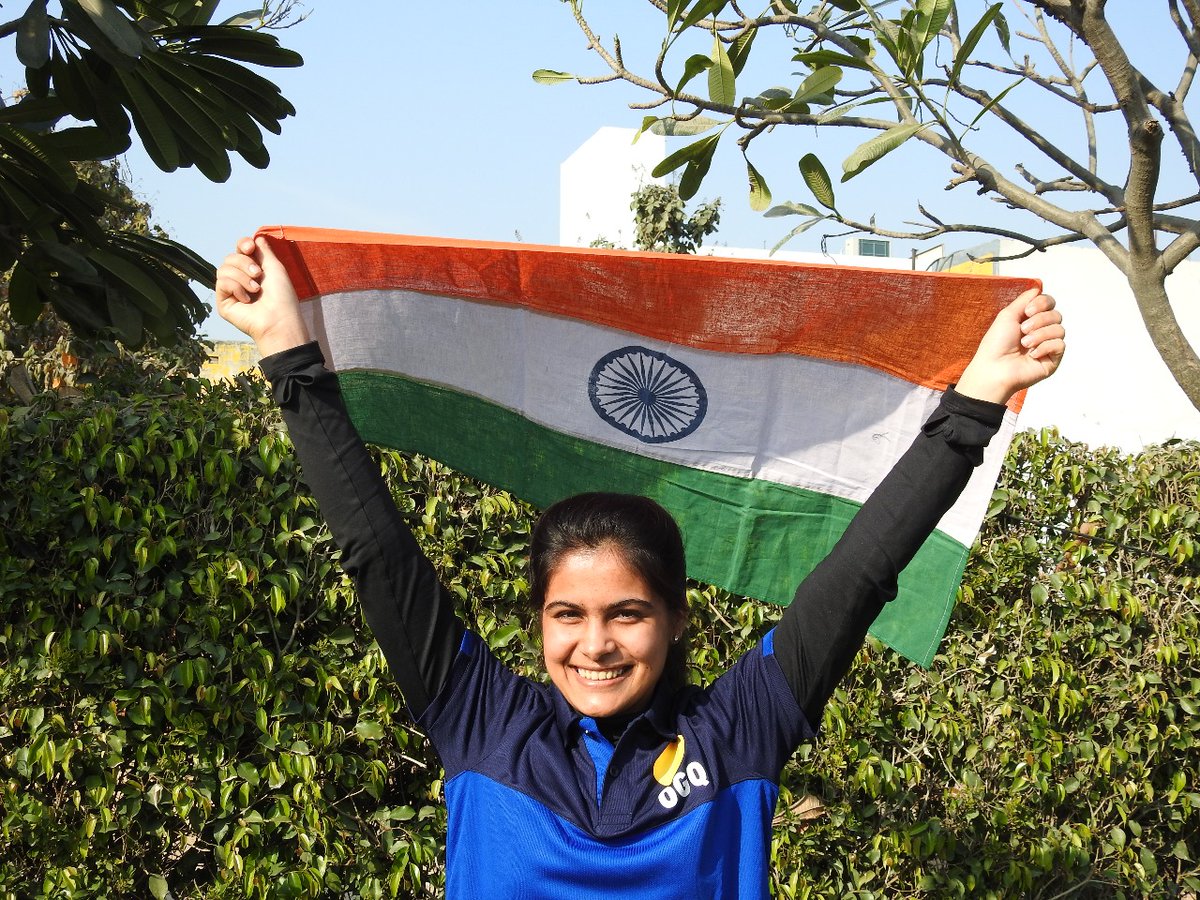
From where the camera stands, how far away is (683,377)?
233 cm

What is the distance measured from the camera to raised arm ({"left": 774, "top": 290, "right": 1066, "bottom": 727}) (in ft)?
5.63

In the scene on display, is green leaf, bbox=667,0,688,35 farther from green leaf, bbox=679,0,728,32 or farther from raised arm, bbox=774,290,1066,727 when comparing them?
raised arm, bbox=774,290,1066,727

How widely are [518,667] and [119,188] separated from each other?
830 centimetres

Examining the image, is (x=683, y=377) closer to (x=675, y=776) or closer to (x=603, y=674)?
(x=603, y=674)

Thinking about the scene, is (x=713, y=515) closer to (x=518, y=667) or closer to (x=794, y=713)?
(x=794, y=713)

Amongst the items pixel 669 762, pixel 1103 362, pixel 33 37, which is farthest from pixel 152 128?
pixel 1103 362

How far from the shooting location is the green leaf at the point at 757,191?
2695 millimetres

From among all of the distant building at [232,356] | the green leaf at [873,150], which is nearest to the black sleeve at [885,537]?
the green leaf at [873,150]

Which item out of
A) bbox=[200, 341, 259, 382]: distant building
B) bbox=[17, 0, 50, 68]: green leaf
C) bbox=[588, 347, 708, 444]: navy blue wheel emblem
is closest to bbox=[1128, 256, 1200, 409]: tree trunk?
bbox=[588, 347, 708, 444]: navy blue wheel emblem

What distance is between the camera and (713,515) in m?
2.43

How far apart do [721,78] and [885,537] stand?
1.23 meters

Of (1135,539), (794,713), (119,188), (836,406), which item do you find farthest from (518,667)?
(119,188)

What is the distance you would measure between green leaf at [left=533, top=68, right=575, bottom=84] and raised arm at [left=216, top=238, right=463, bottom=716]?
1.20 metres

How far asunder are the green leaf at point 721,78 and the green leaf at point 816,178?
26 centimetres
